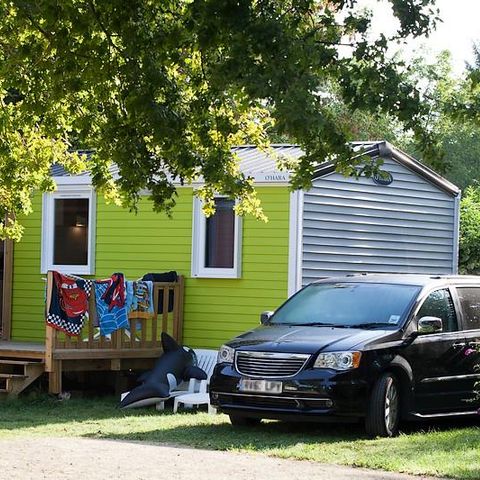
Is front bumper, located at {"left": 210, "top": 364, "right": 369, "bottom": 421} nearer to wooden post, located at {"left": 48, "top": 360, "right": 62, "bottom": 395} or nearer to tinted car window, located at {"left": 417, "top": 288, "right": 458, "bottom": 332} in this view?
tinted car window, located at {"left": 417, "top": 288, "right": 458, "bottom": 332}

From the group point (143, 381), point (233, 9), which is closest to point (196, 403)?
point (143, 381)

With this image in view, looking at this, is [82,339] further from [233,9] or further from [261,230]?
[233,9]

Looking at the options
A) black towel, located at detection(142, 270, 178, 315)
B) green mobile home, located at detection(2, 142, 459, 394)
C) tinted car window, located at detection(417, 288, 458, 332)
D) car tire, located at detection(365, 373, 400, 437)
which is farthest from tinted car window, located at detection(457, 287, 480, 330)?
black towel, located at detection(142, 270, 178, 315)

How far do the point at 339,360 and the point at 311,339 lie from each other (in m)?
0.48

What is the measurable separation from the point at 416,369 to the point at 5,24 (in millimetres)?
5581

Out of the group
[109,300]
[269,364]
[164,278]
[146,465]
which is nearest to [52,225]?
[164,278]

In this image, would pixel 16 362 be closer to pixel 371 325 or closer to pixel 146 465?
pixel 371 325

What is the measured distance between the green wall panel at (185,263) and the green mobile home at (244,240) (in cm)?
1

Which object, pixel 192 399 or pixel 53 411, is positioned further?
pixel 53 411

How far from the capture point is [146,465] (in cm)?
1052

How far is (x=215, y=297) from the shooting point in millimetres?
17922

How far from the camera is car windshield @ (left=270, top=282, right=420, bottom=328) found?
13.4 metres

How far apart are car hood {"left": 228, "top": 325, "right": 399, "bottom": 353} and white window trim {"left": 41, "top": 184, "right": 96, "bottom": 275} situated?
6304mm

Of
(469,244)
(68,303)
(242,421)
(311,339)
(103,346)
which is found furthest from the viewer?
(469,244)
